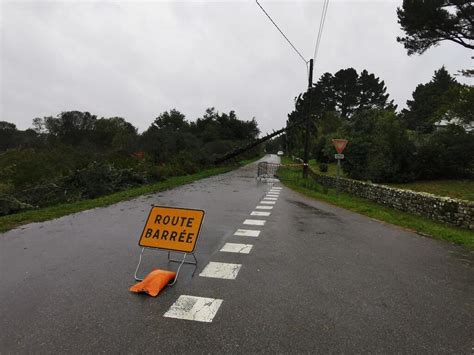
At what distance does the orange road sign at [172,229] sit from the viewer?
5.01 meters

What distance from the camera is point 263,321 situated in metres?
3.44

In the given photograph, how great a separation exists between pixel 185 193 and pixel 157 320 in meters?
11.5

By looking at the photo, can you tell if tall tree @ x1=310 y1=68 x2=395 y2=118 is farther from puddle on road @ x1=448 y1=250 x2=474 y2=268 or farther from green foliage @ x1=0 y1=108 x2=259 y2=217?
puddle on road @ x1=448 y1=250 x2=474 y2=268

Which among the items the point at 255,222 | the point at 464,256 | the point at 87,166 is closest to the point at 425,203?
the point at 464,256

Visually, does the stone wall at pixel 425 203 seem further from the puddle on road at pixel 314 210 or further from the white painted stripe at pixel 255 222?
the white painted stripe at pixel 255 222

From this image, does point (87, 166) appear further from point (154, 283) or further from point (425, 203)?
point (425, 203)

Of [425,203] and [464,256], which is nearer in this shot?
[464,256]


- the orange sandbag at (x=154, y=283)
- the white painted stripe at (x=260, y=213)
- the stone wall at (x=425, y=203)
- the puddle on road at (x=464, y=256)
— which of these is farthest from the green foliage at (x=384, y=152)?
the orange sandbag at (x=154, y=283)

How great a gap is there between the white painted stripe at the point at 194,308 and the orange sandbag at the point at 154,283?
37cm

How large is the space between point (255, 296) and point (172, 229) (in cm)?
187

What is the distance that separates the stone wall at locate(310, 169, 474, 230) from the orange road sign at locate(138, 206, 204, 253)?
8877mm

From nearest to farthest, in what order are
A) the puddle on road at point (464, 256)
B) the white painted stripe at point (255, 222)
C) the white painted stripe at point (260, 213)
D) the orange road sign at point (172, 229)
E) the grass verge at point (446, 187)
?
the orange road sign at point (172, 229) → the puddle on road at point (464, 256) → the white painted stripe at point (255, 222) → the white painted stripe at point (260, 213) → the grass verge at point (446, 187)

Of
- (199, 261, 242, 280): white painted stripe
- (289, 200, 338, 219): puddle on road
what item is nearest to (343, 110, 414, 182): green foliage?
(289, 200, 338, 219): puddle on road

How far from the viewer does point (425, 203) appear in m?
11.3
